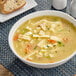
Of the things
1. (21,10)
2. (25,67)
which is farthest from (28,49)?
(21,10)

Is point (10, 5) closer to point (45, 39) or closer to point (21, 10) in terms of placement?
point (21, 10)

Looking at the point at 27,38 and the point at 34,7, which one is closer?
the point at 27,38

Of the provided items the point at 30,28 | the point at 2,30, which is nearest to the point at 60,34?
the point at 30,28

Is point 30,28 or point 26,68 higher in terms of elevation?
point 30,28

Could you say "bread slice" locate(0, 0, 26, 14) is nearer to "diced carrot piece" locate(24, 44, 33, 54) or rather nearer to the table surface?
the table surface

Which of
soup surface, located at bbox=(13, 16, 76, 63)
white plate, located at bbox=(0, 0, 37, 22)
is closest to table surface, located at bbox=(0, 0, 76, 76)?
soup surface, located at bbox=(13, 16, 76, 63)

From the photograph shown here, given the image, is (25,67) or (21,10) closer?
(25,67)

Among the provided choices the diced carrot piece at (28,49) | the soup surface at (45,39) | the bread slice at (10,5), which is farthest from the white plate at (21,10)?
the diced carrot piece at (28,49)

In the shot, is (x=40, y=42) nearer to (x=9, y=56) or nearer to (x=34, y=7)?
(x=9, y=56)
